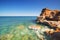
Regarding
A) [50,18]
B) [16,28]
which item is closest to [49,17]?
[50,18]

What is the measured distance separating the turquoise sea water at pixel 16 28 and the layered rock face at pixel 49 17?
0.17m

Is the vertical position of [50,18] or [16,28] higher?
[50,18]

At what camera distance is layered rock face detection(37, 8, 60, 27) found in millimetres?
2766

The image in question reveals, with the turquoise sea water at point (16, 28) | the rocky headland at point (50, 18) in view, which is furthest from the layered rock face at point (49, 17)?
the turquoise sea water at point (16, 28)

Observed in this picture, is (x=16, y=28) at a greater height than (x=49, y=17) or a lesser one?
lesser

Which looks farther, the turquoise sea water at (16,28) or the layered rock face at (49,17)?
the layered rock face at (49,17)

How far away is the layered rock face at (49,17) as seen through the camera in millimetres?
2766

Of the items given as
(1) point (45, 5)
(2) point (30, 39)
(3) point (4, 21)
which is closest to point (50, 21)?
(1) point (45, 5)

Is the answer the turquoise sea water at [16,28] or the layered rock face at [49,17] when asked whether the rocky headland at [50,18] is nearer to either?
the layered rock face at [49,17]

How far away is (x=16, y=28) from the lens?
271cm

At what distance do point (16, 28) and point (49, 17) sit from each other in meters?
0.75

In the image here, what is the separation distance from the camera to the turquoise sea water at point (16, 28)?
264 centimetres

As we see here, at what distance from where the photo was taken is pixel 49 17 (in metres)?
2.78

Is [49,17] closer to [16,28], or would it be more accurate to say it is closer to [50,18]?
[50,18]
